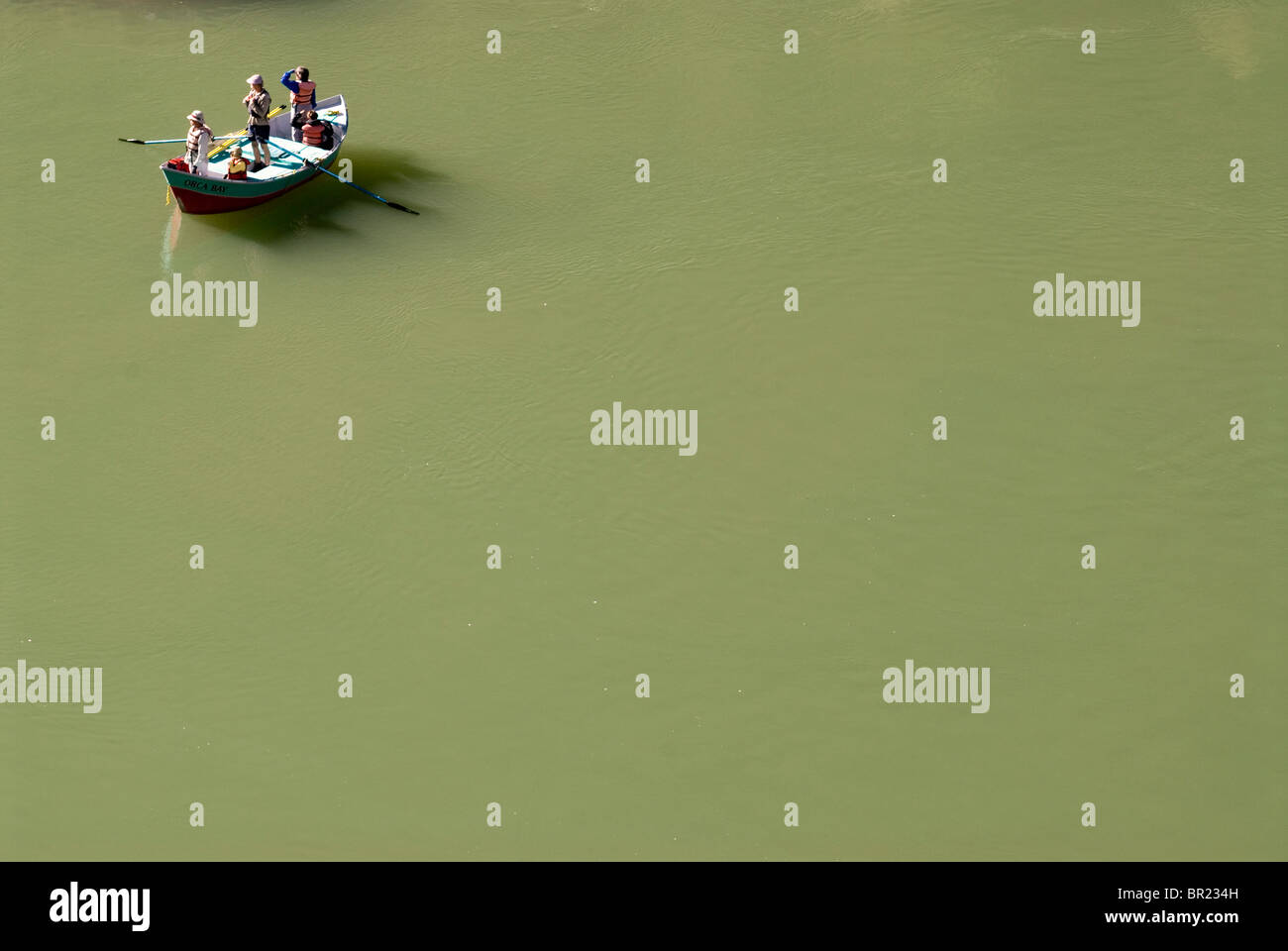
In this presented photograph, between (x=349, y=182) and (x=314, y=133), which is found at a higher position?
(x=314, y=133)

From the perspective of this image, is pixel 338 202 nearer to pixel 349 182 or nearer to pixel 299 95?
pixel 349 182

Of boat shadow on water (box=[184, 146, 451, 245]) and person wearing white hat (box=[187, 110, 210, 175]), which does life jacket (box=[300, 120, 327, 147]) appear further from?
person wearing white hat (box=[187, 110, 210, 175])

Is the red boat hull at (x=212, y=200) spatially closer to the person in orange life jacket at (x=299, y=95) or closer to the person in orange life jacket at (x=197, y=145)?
the person in orange life jacket at (x=197, y=145)

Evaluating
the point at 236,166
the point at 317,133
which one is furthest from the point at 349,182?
the point at 236,166

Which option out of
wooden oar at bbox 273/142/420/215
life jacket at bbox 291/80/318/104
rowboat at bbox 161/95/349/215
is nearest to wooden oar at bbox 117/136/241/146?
rowboat at bbox 161/95/349/215

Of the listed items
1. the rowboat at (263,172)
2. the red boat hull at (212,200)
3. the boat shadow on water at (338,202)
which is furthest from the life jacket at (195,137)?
the boat shadow on water at (338,202)

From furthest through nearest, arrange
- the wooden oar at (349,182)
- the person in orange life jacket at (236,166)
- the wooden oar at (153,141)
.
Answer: the wooden oar at (153,141), the wooden oar at (349,182), the person in orange life jacket at (236,166)

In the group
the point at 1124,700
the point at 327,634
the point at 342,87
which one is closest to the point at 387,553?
the point at 327,634
